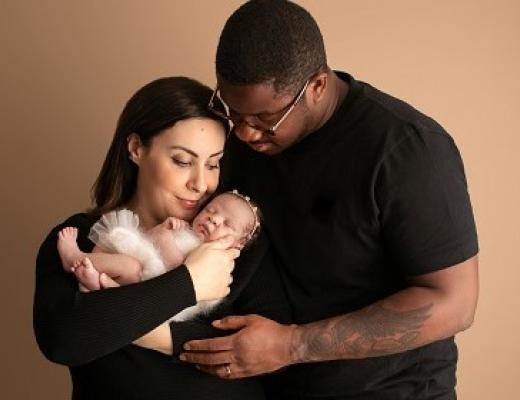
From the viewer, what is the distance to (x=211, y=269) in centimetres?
181

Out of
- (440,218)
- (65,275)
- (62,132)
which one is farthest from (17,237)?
(440,218)

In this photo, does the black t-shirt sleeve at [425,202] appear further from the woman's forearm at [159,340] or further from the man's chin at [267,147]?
the woman's forearm at [159,340]

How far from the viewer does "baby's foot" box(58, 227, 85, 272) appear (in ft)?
5.86

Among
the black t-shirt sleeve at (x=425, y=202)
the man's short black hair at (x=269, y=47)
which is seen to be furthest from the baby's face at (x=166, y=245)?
the black t-shirt sleeve at (x=425, y=202)

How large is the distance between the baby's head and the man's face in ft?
0.66

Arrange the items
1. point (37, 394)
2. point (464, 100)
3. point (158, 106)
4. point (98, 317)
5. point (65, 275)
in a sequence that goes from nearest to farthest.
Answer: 1. point (98, 317)
2. point (65, 275)
3. point (158, 106)
4. point (464, 100)
5. point (37, 394)

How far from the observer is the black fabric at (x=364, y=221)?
1.71 m

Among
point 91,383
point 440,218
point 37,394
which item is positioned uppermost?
point 440,218

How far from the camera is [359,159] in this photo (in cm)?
180

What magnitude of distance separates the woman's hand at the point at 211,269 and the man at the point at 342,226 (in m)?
→ 0.11

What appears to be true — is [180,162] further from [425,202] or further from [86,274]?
[425,202]

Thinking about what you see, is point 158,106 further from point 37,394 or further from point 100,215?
point 37,394

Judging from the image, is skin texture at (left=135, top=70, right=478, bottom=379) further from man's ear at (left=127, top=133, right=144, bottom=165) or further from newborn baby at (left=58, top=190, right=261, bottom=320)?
man's ear at (left=127, top=133, right=144, bottom=165)

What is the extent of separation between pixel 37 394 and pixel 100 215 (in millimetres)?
1162
